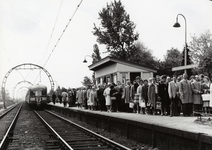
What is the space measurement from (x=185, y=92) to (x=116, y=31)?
4162 centimetres

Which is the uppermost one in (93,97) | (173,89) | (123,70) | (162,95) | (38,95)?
(123,70)

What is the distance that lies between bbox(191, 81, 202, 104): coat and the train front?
92.9ft

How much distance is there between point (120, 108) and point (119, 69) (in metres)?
7.38

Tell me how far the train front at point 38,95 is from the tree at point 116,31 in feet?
53.2

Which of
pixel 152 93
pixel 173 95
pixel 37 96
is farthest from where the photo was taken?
pixel 37 96

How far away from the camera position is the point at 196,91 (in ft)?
43.4

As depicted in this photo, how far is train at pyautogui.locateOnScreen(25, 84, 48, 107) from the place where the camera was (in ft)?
129

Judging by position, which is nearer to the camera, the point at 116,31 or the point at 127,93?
the point at 127,93

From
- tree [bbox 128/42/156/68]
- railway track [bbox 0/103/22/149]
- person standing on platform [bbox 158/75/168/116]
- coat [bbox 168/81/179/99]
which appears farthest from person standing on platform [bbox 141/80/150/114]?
tree [bbox 128/42/156/68]

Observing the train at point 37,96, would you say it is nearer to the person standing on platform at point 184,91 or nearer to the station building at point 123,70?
the station building at point 123,70

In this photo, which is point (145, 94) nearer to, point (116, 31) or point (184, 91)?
point (184, 91)

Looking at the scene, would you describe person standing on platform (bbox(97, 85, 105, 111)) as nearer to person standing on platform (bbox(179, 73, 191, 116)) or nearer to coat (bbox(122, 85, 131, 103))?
coat (bbox(122, 85, 131, 103))

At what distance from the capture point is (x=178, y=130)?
8227mm

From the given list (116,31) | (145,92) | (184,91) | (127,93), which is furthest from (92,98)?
(116,31)
